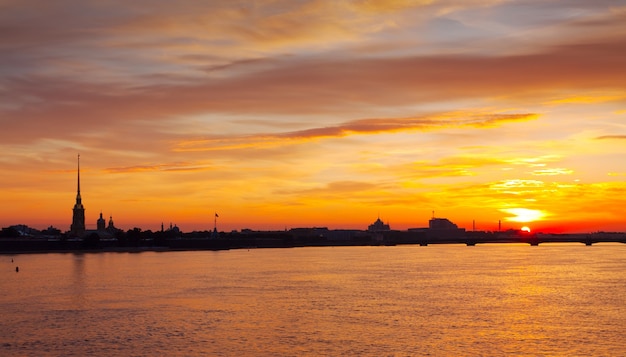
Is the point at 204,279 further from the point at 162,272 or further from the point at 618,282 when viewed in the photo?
the point at 618,282

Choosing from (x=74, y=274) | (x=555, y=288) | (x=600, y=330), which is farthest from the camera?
(x=74, y=274)

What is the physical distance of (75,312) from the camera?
7794cm

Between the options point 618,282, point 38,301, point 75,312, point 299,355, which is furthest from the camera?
point 618,282

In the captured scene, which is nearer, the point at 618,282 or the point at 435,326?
the point at 435,326

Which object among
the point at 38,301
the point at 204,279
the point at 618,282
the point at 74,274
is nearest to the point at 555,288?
the point at 618,282

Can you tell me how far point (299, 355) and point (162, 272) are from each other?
9556cm

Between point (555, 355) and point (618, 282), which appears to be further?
point (618, 282)

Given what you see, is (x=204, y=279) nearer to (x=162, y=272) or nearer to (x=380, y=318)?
(x=162, y=272)

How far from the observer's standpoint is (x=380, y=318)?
240ft

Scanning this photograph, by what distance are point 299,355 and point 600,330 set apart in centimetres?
2839

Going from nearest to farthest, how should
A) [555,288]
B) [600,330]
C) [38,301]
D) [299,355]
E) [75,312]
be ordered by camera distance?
1. [299,355]
2. [600,330]
3. [75,312]
4. [38,301]
5. [555,288]

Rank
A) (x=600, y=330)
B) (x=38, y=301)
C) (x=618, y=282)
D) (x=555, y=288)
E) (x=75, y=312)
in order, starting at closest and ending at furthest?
(x=600, y=330), (x=75, y=312), (x=38, y=301), (x=555, y=288), (x=618, y=282)

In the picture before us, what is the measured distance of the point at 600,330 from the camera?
219 ft

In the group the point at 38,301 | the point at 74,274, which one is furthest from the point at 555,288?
the point at 74,274
